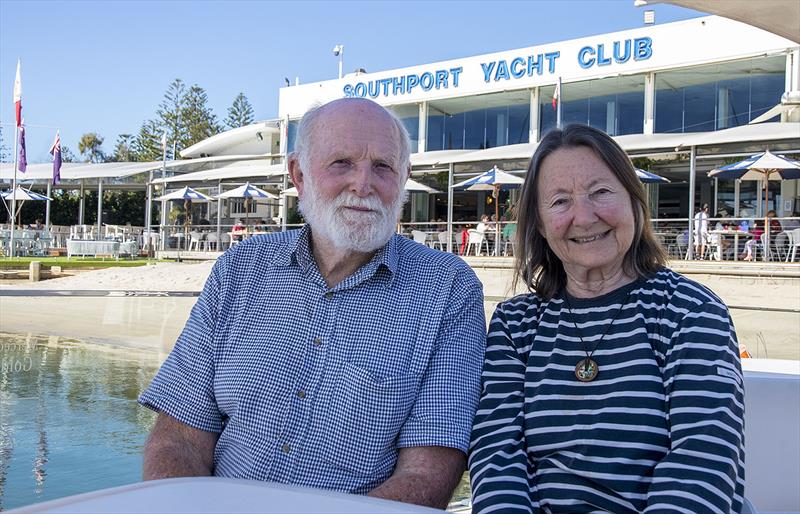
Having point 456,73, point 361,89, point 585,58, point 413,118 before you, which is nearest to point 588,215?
point 585,58

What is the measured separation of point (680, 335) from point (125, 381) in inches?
209

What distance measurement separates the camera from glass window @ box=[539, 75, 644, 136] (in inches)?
883

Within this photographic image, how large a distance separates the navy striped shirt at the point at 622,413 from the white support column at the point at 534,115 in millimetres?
22292

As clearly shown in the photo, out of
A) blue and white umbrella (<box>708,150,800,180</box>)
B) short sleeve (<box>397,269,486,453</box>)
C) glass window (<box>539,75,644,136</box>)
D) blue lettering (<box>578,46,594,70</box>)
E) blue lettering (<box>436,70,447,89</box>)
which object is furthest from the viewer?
blue lettering (<box>436,70,447,89</box>)

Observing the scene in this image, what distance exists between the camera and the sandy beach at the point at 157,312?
28.2 feet

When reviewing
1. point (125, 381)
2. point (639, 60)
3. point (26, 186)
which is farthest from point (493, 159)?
point (26, 186)

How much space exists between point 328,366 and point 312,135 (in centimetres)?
67

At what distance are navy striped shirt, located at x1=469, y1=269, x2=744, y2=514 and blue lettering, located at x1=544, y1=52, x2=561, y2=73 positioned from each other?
22.3 m

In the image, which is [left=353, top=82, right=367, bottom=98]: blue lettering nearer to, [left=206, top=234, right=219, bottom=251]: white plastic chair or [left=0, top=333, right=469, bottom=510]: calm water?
[left=206, top=234, right=219, bottom=251]: white plastic chair

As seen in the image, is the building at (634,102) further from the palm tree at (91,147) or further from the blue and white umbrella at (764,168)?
the palm tree at (91,147)

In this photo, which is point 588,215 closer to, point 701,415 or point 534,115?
point 701,415

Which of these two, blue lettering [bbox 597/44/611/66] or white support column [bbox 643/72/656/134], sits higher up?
blue lettering [bbox 597/44/611/66]

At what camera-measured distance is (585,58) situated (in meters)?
22.4

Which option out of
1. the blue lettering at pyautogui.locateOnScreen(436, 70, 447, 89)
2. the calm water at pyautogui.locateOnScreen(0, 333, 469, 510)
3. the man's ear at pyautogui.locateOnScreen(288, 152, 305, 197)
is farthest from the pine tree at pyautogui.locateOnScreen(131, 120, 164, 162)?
the man's ear at pyautogui.locateOnScreen(288, 152, 305, 197)
